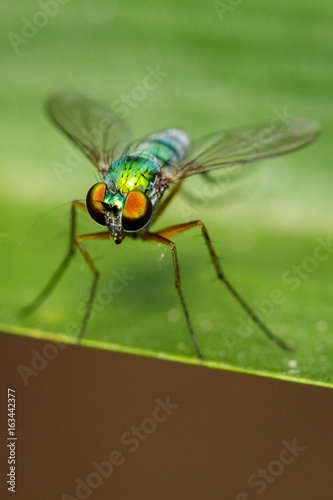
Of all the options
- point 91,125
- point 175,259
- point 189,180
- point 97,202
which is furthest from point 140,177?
point 189,180

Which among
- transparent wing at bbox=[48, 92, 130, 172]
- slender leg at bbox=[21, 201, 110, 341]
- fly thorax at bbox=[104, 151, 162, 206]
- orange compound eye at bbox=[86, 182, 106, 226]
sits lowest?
slender leg at bbox=[21, 201, 110, 341]

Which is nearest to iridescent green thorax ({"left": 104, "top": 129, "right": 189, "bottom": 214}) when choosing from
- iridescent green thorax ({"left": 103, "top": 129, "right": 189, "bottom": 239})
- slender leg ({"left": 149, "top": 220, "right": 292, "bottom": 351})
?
iridescent green thorax ({"left": 103, "top": 129, "right": 189, "bottom": 239})

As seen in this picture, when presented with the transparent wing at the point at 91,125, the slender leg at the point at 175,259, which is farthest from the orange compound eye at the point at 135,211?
the transparent wing at the point at 91,125

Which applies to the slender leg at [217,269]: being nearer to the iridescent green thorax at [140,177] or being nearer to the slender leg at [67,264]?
the iridescent green thorax at [140,177]

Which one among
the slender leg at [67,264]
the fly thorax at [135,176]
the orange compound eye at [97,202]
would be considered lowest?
the slender leg at [67,264]

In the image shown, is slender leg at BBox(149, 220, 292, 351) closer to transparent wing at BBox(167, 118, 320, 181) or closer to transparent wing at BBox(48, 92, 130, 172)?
transparent wing at BBox(167, 118, 320, 181)

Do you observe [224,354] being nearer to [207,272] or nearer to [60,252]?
[207,272]
